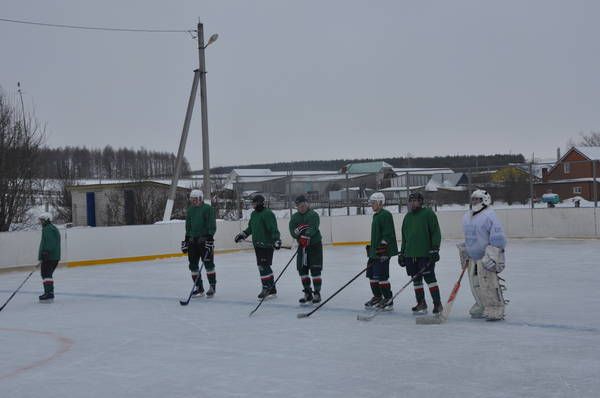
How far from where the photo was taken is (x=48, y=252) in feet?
33.4

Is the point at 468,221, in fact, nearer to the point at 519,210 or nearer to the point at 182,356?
the point at 182,356

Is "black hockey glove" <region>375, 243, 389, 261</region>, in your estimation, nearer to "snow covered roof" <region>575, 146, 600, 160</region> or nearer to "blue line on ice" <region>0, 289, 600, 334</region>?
"blue line on ice" <region>0, 289, 600, 334</region>

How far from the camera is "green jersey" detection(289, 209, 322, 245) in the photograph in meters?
9.03

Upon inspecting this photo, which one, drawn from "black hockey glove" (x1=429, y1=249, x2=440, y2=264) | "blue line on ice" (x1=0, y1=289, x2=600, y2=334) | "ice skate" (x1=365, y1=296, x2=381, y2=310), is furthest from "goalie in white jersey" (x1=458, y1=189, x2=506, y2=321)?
"ice skate" (x1=365, y1=296, x2=381, y2=310)

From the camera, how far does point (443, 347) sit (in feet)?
20.7

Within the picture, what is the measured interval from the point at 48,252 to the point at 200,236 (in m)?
2.14

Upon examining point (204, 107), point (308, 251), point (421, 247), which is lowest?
point (308, 251)

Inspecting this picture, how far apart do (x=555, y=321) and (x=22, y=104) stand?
20.6 metres

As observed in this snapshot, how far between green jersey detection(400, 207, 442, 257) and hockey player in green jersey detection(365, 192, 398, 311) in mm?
343

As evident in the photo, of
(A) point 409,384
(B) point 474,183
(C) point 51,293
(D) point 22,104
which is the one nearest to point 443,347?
(A) point 409,384

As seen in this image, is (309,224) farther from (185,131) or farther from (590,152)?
(590,152)

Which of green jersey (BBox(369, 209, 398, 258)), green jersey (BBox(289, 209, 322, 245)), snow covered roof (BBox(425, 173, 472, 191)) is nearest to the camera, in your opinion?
green jersey (BBox(369, 209, 398, 258))

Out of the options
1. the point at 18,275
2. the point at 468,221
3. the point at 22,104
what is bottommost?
the point at 18,275

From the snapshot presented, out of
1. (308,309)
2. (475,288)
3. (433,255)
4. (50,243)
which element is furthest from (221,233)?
(475,288)
